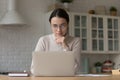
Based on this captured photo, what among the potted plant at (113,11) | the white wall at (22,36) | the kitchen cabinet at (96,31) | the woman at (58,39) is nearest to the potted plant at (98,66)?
the kitchen cabinet at (96,31)

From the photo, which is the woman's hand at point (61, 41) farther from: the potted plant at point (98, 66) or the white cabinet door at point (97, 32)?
the potted plant at point (98, 66)

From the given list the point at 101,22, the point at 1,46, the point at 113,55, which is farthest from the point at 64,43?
the point at 113,55

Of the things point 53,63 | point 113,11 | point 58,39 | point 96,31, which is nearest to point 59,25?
point 58,39

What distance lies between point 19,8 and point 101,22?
1517 mm

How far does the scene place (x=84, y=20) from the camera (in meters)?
4.82

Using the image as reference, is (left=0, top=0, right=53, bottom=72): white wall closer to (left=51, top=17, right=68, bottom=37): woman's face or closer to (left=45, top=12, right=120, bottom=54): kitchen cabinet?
(left=45, top=12, right=120, bottom=54): kitchen cabinet

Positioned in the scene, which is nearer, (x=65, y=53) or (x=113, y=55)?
(x=65, y=53)

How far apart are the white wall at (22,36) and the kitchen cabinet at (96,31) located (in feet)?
0.70

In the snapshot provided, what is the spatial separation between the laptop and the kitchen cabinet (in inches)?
105

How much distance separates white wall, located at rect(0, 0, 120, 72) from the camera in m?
4.49

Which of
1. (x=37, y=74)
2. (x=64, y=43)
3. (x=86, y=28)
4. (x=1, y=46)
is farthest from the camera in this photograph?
(x=86, y=28)

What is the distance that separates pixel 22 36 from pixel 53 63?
2736 mm

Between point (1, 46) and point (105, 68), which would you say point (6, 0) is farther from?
point (105, 68)

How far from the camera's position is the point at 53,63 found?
76.5 inches
